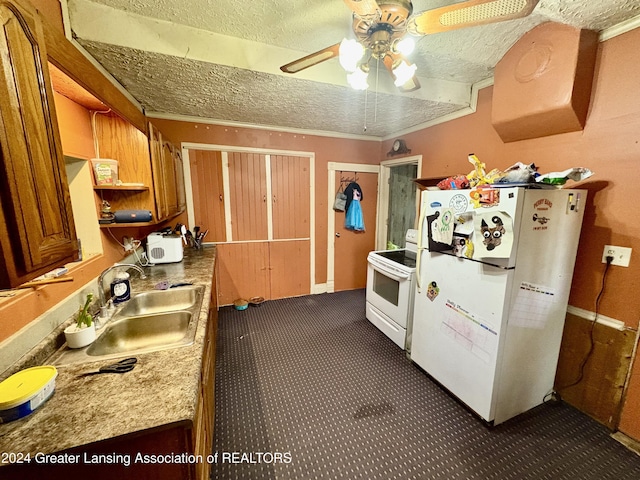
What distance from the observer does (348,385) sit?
2.05 meters

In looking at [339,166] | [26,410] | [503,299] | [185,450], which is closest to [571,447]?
[503,299]

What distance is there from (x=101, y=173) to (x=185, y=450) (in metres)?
1.79

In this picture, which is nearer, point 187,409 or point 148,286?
point 187,409

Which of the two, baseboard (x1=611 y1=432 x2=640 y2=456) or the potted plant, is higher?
the potted plant

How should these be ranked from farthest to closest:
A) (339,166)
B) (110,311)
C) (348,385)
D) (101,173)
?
(339,166) → (348,385) → (101,173) → (110,311)

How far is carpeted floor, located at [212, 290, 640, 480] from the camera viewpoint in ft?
4.69

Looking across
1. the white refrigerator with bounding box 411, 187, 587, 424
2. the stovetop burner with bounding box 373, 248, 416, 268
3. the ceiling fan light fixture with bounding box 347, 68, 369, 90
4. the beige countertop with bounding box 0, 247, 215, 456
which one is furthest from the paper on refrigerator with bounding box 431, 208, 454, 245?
the beige countertop with bounding box 0, 247, 215, 456

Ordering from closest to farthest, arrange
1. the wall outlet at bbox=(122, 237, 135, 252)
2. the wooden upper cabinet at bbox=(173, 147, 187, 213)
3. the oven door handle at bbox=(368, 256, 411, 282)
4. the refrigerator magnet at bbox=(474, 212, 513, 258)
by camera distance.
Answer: the refrigerator magnet at bbox=(474, 212, 513, 258)
the wall outlet at bbox=(122, 237, 135, 252)
the oven door handle at bbox=(368, 256, 411, 282)
the wooden upper cabinet at bbox=(173, 147, 187, 213)

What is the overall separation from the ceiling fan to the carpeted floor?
7.08 ft

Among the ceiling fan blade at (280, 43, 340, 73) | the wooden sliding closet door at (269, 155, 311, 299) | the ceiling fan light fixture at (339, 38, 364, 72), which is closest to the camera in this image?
the ceiling fan light fixture at (339, 38, 364, 72)

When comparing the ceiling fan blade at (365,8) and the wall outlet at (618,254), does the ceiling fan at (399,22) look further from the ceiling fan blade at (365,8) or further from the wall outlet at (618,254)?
the wall outlet at (618,254)

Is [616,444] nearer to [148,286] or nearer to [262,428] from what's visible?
[262,428]

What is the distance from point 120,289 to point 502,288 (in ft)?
7.83

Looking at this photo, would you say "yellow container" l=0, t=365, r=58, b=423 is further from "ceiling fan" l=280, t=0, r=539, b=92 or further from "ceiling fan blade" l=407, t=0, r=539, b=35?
"ceiling fan blade" l=407, t=0, r=539, b=35
